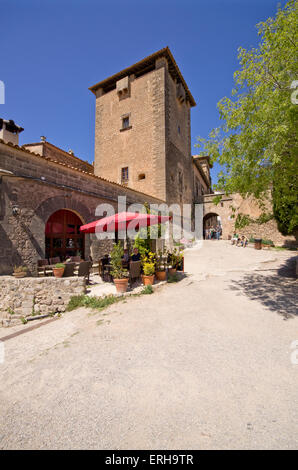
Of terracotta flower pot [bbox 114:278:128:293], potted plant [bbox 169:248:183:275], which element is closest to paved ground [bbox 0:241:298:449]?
terracotta flower pot [bbox 114:278:128:293]

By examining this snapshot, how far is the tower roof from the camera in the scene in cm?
1510

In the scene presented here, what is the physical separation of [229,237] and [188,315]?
17.4 m

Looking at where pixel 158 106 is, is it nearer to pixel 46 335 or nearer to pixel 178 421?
pixel 46 335

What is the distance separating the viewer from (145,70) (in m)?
16.4

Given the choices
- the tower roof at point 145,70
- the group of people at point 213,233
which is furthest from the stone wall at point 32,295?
the group of people at point 213,233

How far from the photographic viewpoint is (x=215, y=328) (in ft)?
12.0

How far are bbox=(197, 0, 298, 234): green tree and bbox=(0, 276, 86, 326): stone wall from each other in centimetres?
559

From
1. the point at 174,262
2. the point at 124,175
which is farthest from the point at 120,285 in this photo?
the point at 124,175

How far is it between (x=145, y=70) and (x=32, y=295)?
1881 cm

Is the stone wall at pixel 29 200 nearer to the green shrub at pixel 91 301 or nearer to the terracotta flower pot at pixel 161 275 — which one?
the green shrub at pixel 91 301

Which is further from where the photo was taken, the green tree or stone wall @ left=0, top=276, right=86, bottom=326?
stone wall @ left=0, top=276, right=86, bottom=326

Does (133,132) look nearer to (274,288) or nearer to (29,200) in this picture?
(29,200)

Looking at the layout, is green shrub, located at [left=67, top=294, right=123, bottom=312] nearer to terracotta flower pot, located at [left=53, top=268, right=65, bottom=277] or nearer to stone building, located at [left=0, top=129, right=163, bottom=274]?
terracotta flower pot, located at [left=53, top=268, right=65, bottom=277]
